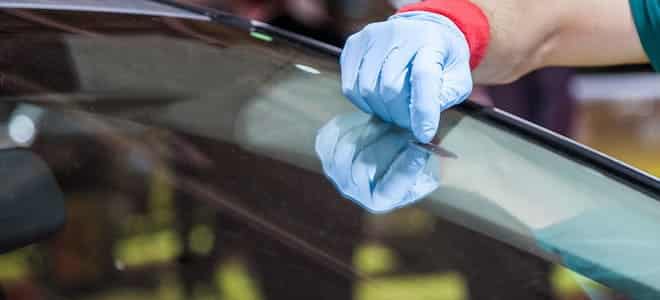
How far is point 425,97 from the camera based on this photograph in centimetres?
120

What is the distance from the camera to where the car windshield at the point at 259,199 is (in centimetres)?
115

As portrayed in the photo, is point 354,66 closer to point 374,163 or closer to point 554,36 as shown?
point 374,163

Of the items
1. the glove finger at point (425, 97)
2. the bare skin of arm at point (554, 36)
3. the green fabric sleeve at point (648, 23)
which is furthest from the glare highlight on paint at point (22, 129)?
the green fabric sleeve at point (648, 23)

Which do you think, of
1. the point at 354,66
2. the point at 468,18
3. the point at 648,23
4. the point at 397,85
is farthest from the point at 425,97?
the point at 648,23

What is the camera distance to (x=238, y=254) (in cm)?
123

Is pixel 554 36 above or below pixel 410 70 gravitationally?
below

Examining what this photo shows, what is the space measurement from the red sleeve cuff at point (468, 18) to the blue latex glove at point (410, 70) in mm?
23

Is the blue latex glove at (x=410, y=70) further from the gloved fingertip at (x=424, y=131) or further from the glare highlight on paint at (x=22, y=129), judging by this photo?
the glare highlight on paint at (x=22, y=129)

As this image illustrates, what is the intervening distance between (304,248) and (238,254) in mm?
99

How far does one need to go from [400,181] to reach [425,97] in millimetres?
117

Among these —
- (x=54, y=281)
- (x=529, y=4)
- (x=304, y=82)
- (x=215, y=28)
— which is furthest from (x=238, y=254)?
(x=529, y=4)

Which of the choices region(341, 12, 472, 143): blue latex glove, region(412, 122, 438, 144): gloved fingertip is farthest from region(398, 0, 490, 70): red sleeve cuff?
region(412, 122, 438, 144): gloved fingertip

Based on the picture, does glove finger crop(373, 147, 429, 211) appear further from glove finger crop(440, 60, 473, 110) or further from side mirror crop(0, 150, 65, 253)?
side mirror crop(0, 150, 65, 253)

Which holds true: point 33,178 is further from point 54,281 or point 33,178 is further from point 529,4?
point 529,4
